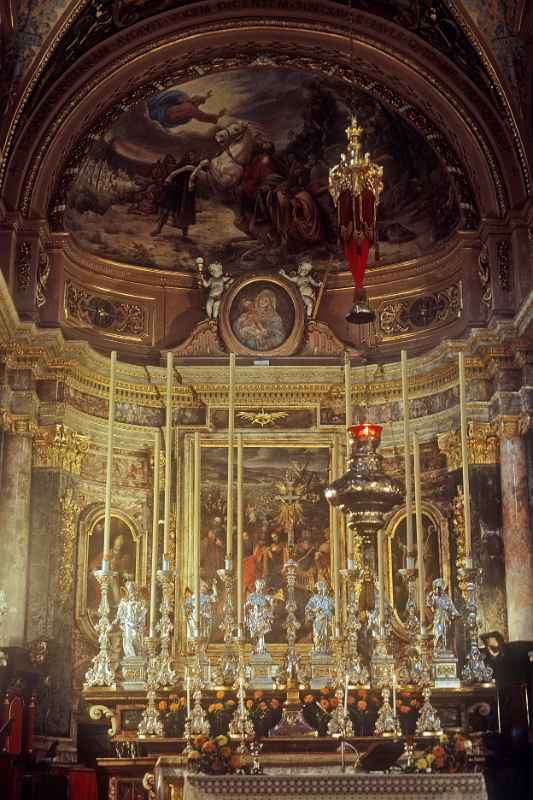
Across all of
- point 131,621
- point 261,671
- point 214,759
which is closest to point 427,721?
point 214,759

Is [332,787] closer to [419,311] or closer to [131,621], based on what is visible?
[131,621]

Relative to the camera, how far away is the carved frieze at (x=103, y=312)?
18391 millimetres

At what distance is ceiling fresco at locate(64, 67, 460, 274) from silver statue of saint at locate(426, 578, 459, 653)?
545 cm

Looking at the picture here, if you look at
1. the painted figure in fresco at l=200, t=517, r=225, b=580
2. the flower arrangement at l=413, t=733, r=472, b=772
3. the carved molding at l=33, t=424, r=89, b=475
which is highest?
the carved molding at l=33, t=424, r=89, b=475

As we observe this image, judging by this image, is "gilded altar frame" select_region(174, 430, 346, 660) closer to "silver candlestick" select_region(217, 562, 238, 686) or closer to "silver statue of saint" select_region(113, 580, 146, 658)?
"silver statue of saint" select_region(113, 580, 146, 658)

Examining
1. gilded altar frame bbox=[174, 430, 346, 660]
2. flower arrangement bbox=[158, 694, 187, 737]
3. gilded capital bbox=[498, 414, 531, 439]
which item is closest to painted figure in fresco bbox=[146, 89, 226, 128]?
gilded altar frame bbox=[174, 430, 346, 660]

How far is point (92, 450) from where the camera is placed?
18.1 m

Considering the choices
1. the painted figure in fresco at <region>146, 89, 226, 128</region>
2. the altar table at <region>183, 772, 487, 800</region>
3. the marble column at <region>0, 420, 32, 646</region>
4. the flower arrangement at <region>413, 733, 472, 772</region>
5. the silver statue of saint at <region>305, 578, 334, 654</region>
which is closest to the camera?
the altar table at <region>183, 772, 487, 800</region>

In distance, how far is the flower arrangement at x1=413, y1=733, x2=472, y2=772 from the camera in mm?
10938

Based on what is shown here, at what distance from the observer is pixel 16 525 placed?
16.6 metres

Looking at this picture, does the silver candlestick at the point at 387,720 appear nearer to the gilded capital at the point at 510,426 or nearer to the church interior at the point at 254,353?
the church interior at the point at 254,353

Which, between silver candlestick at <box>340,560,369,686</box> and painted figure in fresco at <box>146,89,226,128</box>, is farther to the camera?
painted figure in fresco at <box>146,89,226,128</box>

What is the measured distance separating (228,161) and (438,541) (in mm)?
6356

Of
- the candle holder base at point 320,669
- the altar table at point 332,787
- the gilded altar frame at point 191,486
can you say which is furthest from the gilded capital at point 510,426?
the altar table at point 332,787
